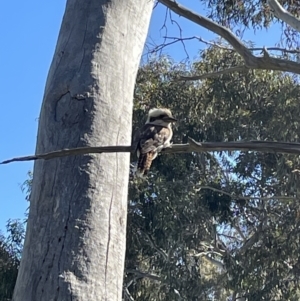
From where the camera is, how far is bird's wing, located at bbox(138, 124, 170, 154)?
11.3 feet

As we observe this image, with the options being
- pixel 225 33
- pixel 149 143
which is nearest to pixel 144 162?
pixel 149 143

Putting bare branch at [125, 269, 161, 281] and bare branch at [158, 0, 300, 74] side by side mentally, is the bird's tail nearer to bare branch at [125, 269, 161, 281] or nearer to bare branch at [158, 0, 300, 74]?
bare branch at [158, 0, 300, 74]

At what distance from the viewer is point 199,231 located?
379 inches

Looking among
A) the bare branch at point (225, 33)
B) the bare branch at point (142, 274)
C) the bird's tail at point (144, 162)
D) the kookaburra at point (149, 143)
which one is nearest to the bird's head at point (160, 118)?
the kookaburra at point (149, 143)

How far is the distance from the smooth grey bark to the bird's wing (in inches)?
27.5

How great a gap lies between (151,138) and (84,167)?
4.12ft

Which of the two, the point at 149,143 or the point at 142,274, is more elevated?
the point at 142,274

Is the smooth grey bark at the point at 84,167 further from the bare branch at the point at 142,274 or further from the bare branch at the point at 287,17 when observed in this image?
the bare branch at the point at 142,274

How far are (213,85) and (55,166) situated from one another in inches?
277

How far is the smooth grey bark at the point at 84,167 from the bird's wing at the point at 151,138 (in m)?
0.70

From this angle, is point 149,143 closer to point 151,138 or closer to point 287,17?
point 151,138

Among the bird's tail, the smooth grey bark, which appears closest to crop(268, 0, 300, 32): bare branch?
the bird's tail

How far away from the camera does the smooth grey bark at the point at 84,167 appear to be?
2145 millimetres

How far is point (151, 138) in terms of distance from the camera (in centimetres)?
353
